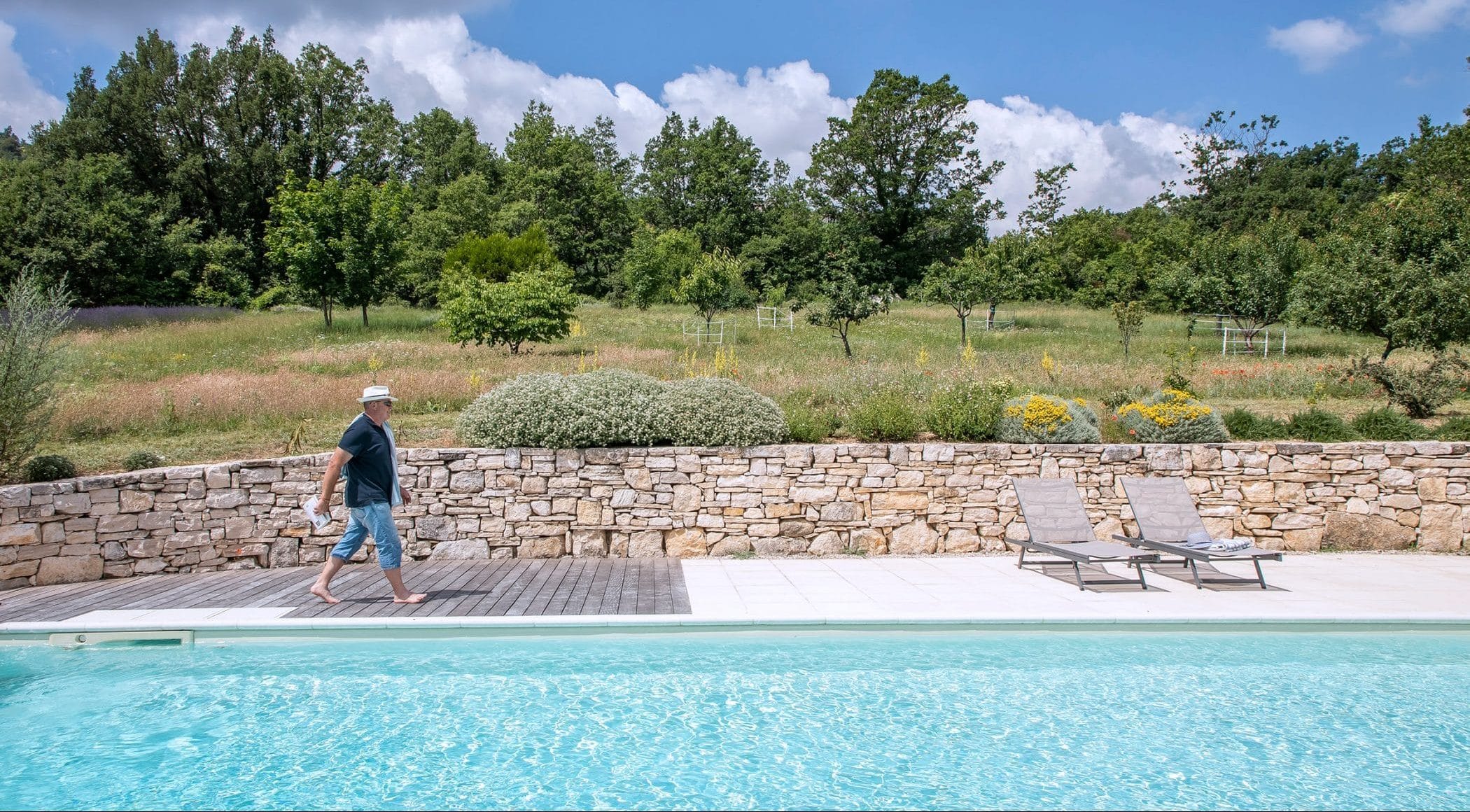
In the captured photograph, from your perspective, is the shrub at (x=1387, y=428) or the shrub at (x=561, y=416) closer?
the shrub at (x=561, y=416)

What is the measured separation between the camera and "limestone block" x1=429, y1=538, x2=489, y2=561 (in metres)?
8.43

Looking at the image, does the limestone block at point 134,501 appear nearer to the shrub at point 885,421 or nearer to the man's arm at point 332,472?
the man's arm at point 332,472

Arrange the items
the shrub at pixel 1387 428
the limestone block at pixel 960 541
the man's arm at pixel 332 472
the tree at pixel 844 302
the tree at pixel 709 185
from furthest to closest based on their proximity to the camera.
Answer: the tree at pixel 709 185 → the tree at pixel 844 302 → the shrub at pixel 1387 428 → the limestone block at pixel 960 541 → the man's arm at pixel 332 472

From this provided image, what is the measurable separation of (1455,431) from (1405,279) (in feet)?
27.1

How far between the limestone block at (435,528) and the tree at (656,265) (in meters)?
29.1

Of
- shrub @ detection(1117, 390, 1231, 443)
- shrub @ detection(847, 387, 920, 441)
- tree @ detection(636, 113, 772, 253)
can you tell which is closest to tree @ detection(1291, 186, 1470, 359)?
shrub @ detection(1117, 390, 1231, 443)

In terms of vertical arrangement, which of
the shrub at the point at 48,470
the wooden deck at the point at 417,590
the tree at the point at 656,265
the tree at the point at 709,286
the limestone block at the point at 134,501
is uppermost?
the tree at the point at 656,265

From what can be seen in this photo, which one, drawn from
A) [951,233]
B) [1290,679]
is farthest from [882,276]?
[1290,679]

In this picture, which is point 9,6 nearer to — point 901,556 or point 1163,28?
point 901,556

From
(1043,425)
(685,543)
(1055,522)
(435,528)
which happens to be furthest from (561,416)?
(1043,425)

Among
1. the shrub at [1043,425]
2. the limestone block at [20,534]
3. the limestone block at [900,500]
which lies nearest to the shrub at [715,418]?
the limestone block at [900,500]

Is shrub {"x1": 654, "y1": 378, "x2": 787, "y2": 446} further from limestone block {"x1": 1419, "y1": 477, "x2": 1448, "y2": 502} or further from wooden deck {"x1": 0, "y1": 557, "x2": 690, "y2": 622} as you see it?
limestone block {"x1": 1419, "y1": 477, "x2": 1448, "y2": 502}

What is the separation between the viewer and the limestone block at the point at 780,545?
8.87 meters

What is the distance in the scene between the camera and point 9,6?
445 inches
